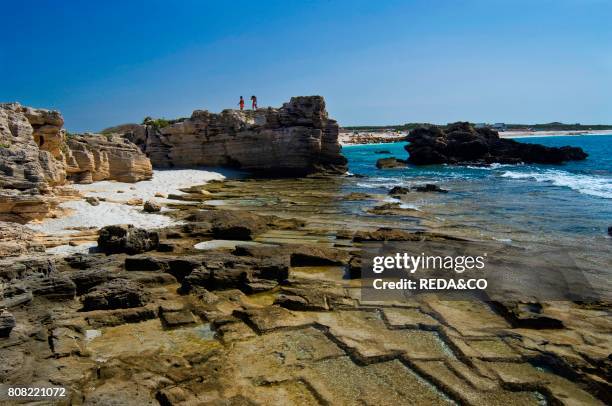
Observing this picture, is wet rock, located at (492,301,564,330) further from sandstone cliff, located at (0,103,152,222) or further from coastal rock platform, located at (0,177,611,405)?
sandstone cliff, located at (0,103,152,222)

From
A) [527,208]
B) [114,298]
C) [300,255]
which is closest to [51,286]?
[114,298]

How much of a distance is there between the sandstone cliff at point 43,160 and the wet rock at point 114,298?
6.73m

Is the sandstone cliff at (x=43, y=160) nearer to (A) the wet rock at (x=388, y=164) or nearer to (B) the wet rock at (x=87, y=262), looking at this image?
(B) the wet rock at (x=87, y=262)

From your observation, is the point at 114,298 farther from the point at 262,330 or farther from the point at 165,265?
the point at 262,330

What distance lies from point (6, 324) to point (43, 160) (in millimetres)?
11016

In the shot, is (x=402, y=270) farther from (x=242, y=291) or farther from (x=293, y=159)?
(x=293, y=159)

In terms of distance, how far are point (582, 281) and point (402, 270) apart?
404 cm

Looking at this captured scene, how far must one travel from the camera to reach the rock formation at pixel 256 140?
38.4m

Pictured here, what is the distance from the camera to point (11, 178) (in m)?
13.1

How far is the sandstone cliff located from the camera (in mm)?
13109

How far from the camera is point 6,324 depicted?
6305mm

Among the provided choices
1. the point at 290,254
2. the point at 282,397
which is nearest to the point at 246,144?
the point at 290,254

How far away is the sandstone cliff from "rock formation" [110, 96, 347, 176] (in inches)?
435

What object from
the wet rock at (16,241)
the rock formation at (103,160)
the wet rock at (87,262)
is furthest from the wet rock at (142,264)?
the rock formation at (103,160)
